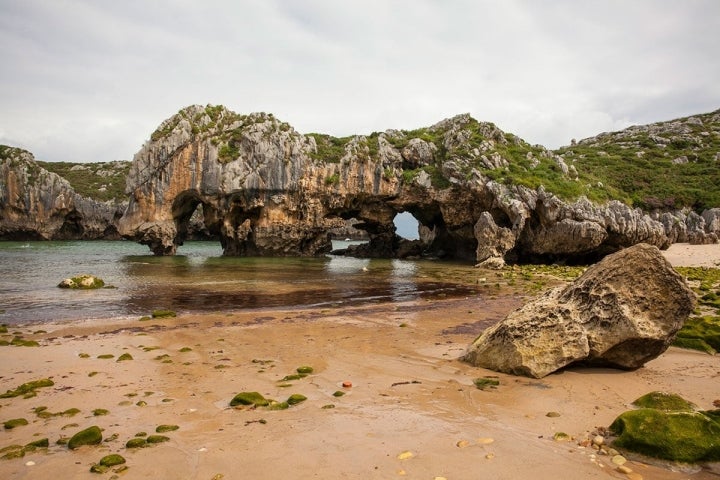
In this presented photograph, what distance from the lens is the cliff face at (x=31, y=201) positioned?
81938 mm

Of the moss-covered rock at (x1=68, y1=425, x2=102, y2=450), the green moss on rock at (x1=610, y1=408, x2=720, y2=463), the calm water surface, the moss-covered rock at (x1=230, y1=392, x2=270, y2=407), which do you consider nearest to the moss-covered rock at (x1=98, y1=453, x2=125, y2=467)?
the moss-covered rock at (x1=68, y1=425, x2=102, y2=450)

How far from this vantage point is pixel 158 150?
177 feet

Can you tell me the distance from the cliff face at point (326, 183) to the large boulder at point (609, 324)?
3575cm

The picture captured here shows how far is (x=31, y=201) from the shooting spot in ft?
275

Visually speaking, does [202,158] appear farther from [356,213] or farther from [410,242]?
[410,242]

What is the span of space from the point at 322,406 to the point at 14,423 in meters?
5.08

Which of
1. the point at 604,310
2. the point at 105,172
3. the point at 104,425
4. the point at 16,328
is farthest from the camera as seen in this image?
the point at 105,172

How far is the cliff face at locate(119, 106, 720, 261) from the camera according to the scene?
47.8 metres

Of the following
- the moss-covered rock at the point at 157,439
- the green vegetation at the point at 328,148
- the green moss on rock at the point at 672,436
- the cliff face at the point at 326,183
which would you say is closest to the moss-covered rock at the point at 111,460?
the moss-covered rock at the point at 157,439

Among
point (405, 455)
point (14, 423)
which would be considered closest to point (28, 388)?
point (14, 423)

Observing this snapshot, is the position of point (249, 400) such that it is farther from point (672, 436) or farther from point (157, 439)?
point (672, 436)

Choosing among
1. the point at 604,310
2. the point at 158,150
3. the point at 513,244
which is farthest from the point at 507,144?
the point at 604,310

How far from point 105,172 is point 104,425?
135m

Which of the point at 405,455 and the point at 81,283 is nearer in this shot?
the point at 405,455
